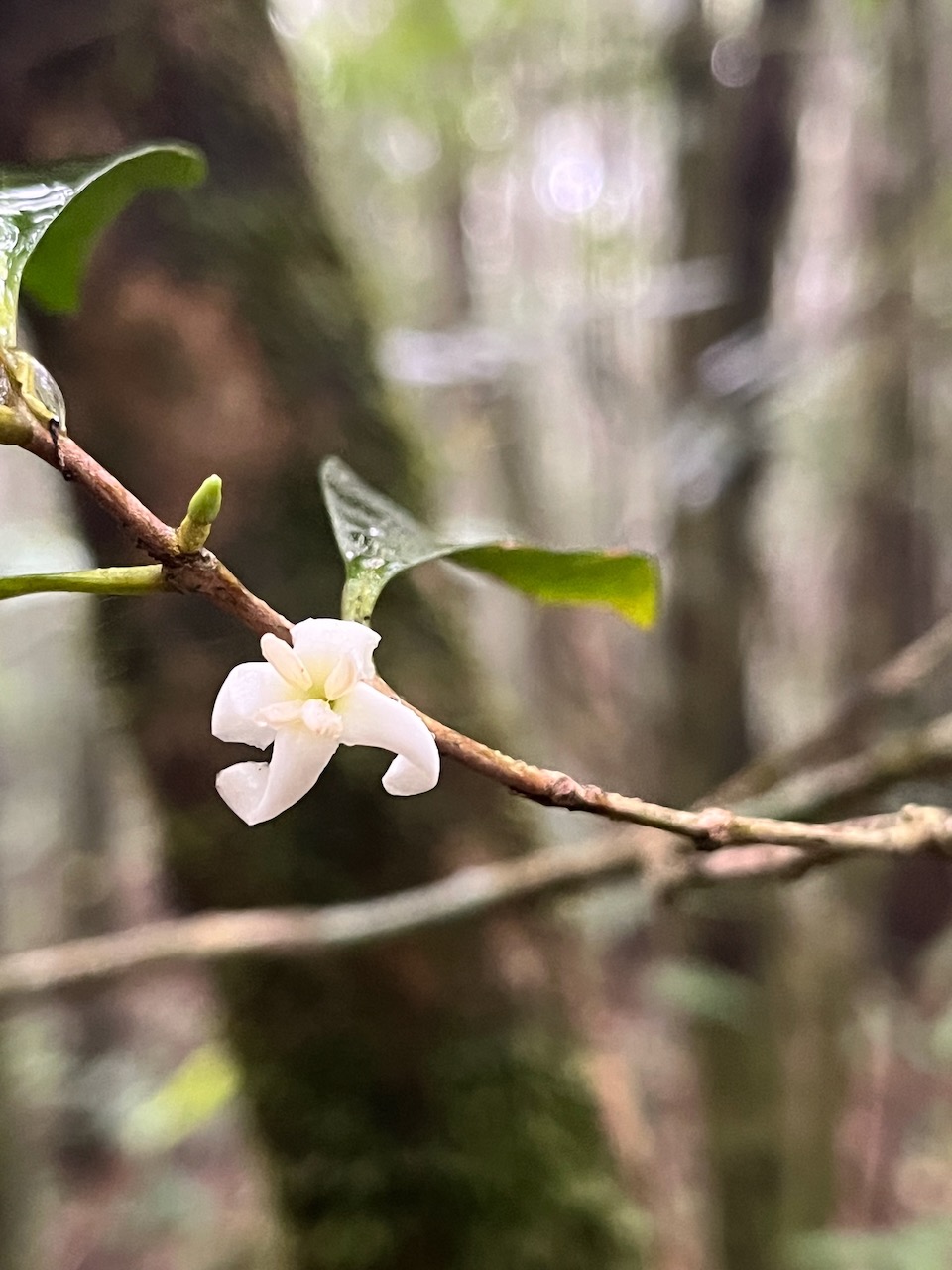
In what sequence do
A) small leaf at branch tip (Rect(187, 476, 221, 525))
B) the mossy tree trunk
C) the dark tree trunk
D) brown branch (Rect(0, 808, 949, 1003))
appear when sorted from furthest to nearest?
the dark tree trunk < the mossy tree trunk < brown branch (Rect(0, 808, 949, 1003)) < small leaf at branch tip (Rect(187, 476, 221, 525))

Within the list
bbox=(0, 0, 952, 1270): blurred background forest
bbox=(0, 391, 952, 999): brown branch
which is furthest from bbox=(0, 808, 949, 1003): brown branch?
bbox=(0, 0, 952, 1270): blurred background forest

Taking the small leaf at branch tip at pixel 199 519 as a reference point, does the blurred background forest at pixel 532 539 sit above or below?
above

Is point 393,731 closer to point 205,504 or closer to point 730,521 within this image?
point 205,504

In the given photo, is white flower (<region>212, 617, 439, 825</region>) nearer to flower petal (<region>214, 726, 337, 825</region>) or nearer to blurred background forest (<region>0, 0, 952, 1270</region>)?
flower petal (<region>214, 726, 337, 825</region>)

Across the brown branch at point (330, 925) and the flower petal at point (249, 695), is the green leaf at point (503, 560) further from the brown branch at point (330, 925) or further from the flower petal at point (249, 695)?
the brown branch at point (330, 925)

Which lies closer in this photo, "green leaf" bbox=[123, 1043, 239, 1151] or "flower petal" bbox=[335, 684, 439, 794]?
"flower petal" bbox=[335, 684, 439, 794]

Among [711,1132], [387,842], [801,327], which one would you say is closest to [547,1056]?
[387,842]

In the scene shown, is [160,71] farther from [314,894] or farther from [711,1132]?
[711,1132]

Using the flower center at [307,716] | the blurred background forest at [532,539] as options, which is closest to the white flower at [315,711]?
the flower center at [307,716]
